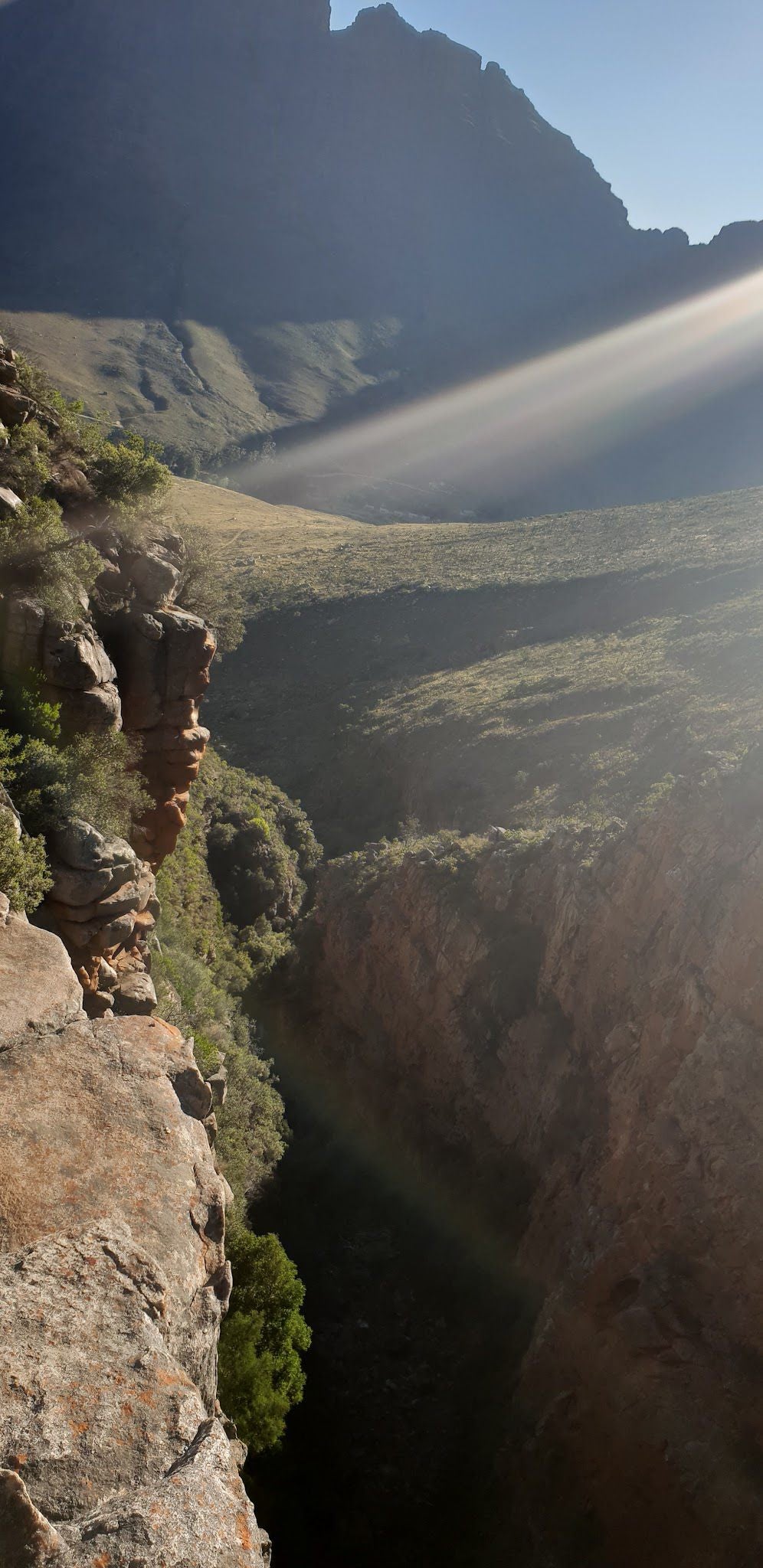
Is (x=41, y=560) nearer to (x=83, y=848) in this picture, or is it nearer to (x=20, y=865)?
(x=83, y=848)

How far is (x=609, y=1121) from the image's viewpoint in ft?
56.0

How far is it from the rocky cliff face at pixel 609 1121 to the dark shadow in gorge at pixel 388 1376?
790 millimetres

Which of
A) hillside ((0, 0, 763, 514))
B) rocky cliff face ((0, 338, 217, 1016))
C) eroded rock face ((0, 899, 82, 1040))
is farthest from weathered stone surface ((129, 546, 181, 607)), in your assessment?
hillside ((0, 0, 763, 514))

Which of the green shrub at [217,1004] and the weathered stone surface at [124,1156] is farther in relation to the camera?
the green shrub at [217,1004]

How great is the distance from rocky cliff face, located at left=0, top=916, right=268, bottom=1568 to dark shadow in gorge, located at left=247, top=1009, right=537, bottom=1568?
10.6m

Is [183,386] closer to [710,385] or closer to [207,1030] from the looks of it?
[710,385]

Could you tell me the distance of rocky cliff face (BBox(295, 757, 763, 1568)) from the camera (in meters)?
13.1

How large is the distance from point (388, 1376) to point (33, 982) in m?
13.1

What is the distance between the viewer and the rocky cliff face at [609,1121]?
13.1m

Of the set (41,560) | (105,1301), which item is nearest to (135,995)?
(105,1301)

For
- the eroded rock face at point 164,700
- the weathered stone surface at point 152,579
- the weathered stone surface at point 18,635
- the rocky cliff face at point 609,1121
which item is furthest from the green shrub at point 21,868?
the rocky cliff face at point 609,1121

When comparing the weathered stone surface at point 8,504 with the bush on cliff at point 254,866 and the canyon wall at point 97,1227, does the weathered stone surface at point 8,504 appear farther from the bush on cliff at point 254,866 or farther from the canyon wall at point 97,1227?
the bush on cliff at point 254,866

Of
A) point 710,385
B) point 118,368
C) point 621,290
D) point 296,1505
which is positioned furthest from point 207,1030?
point 621,290

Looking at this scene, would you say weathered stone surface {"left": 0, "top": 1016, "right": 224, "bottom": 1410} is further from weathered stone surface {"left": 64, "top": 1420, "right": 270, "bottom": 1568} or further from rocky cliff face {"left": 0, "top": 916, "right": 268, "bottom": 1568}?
weathered stone surface {"left": 64, "top": 1420, "right": 270, "bottom": 1568}
